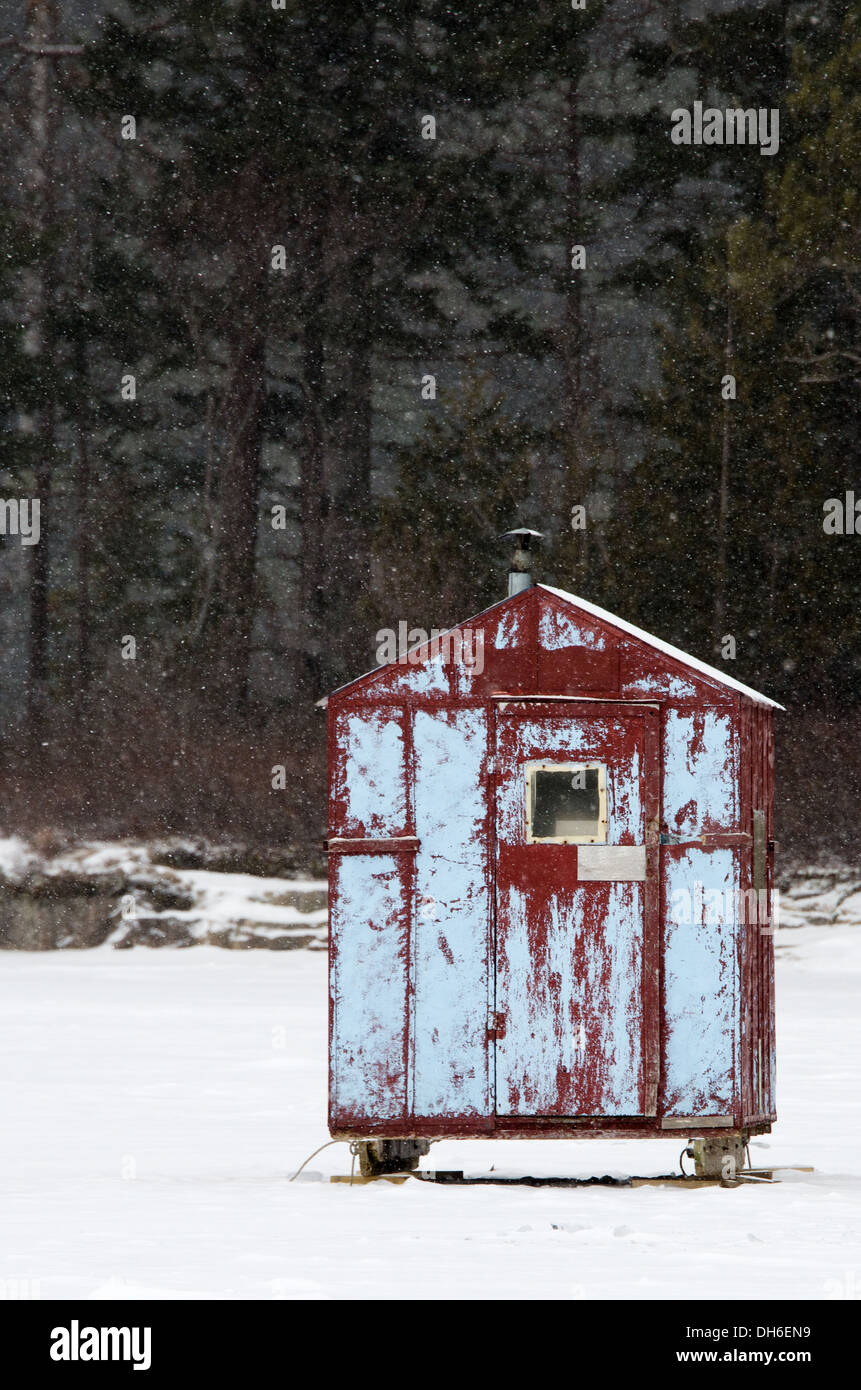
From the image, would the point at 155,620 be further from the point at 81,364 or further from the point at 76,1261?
the point at 76,1261

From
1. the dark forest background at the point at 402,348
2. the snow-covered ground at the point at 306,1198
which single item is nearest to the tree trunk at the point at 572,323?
the dark forest background at the point at 402,348

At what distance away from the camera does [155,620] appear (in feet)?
97.6

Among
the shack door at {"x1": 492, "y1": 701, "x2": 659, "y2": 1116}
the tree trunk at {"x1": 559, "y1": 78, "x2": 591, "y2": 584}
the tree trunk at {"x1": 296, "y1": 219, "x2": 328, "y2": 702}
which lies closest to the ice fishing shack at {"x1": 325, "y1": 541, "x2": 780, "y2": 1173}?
the shack door at {"x1": 492, "y1": 701, "x2": 659, "y2": 1116}

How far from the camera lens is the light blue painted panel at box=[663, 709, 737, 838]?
8406mm

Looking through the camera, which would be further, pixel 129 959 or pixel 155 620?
pixel 155 620

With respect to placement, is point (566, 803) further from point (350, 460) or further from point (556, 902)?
point (350, 460)

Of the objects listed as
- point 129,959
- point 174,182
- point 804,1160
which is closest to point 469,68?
point 174,182

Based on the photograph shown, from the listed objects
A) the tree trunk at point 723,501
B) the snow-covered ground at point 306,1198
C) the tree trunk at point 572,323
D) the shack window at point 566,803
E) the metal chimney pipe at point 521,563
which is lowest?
the snow-covered ground at point 306,1198

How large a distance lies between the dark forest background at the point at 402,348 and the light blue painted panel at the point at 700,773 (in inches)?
560

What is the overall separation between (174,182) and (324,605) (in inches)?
238

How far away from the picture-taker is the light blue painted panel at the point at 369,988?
27.4 feet

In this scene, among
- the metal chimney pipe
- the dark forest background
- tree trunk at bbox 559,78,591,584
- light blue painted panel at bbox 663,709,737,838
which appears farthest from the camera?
tree trunk at bbox 559,78,591,584

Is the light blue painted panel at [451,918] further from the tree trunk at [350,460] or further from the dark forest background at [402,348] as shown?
the tree trunk at [350,460]

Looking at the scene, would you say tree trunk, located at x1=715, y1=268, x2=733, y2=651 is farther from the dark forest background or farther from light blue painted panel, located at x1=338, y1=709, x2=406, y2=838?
light blue painted panel, located at x1=338, y1=709, x2=406, y2=838
